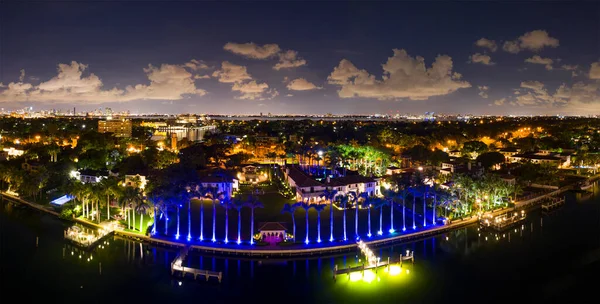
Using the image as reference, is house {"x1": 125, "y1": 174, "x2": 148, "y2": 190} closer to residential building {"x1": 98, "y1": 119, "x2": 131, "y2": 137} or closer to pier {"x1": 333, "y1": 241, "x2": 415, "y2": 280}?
pier {"x1": 333, "y1": 241, "x2": 415, "y2": 280}

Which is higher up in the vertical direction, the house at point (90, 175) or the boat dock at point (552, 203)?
the house at point (90, 175)

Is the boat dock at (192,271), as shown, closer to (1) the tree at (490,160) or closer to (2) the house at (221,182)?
(2) the house at (221,182)

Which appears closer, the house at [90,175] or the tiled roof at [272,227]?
the tiled roof at [272,227]

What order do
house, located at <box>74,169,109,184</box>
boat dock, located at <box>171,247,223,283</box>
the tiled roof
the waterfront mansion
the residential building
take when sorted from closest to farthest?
boat dock, located at <box>171,247,223,283</box> < the tiled roof < the waterfront mansion < house, located at <box>74,169,109,184</box> < the residential building

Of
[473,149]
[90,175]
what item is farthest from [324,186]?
[473,149]

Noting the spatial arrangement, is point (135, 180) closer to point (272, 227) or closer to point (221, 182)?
point (221, 182)

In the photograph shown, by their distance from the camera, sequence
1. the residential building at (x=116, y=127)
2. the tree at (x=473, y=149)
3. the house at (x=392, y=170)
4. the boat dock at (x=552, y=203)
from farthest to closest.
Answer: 1. the residential building at (x=116, y=127)
2. the tree at (x=473, y=149)
3. the house at (x=392, y=170)
4. the boat dock at (x=552, y=203)

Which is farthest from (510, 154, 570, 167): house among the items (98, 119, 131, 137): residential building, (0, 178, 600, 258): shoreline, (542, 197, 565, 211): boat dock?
(98, 119, 131, 137): residential building

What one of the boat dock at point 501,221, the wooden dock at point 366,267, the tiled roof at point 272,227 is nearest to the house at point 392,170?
the boat dock at point 501,221
